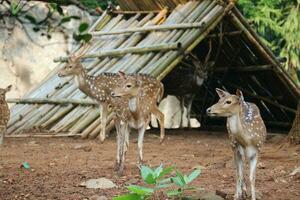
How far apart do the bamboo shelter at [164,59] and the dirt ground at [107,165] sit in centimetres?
101

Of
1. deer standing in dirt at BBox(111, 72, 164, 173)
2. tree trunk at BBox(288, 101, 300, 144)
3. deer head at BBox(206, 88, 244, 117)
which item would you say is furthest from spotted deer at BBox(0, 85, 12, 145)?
tree trunk at BBox(288, 101, 300, 144)

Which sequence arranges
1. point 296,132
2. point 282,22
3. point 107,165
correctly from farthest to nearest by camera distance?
1. point 282,22
2. point 296,132
3. point 107,165

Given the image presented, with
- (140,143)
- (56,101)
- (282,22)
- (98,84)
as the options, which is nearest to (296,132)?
(140,143)

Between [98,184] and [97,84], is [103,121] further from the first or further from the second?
[98,184]

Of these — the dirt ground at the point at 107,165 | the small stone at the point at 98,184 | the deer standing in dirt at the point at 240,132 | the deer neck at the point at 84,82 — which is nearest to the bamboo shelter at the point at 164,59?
the deer neck at the point at 84,82

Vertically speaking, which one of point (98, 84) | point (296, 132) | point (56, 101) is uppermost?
point (98, 84)

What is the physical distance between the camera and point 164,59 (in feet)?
38.0

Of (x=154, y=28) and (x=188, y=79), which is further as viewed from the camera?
(x=188, y=79)

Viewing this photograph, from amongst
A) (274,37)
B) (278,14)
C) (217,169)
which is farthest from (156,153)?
(274,37)

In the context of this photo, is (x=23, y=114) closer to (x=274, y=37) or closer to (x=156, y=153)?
(x=156, y=153)

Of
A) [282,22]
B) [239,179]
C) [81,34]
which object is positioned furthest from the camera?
[282,22]

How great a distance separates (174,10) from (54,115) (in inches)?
126

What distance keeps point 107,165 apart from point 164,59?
158 inches

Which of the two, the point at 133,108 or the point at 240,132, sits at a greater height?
the point at 133,108
